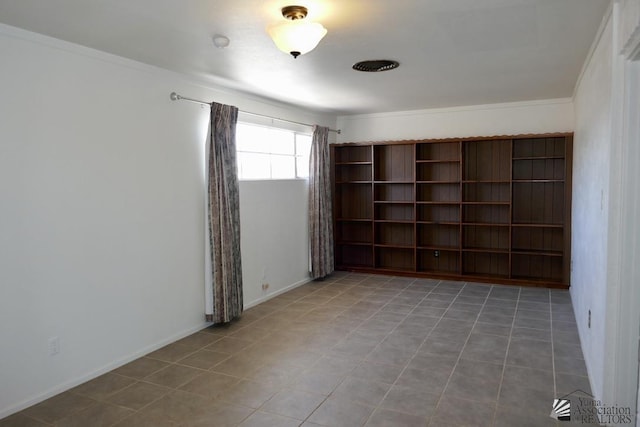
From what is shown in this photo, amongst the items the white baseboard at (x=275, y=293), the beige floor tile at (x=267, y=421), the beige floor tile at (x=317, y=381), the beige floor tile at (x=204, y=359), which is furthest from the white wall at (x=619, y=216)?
the white baseboard at (x=275, y=293)

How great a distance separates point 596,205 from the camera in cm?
298

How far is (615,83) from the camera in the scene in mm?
2277

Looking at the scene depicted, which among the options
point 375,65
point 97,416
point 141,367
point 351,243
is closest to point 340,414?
point 97,416

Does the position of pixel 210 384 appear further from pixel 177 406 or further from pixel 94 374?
pixel 94 374

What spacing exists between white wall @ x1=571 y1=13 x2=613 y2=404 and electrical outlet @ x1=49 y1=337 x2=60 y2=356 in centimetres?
342

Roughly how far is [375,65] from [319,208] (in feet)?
8.90

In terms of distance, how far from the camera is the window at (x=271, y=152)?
4.91m

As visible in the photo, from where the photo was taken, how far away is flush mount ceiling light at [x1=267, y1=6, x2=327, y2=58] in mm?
2451

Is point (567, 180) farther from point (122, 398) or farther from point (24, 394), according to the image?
point (24, 394)

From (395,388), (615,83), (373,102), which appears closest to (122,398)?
(395,388)

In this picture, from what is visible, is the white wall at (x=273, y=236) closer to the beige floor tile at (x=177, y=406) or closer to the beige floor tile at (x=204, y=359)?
the beige floor tile at (x=204, y=359)

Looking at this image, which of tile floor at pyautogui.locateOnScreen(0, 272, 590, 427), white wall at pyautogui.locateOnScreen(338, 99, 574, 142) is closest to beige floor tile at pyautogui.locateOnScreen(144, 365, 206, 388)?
tile floor at pyautogui.locateOnScreen(0, 272, 590, 427)

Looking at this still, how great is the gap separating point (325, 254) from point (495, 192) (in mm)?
2492

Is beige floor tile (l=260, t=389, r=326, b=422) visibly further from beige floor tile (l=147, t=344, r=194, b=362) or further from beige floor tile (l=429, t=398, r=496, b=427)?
beige floor tile (l=147, t=344, r=194, b=362)
